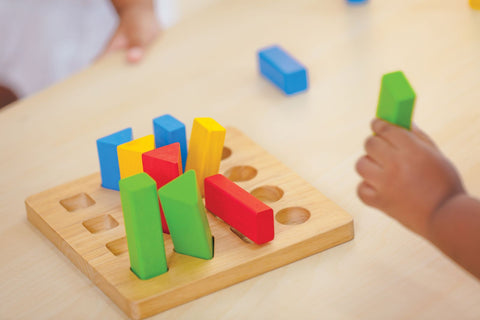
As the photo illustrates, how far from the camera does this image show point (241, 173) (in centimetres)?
75

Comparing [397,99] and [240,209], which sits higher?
[397,99]

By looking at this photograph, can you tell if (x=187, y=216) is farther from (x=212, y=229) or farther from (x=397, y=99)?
(x=397, y=99)

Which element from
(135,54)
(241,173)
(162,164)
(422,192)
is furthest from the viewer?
(135,54)

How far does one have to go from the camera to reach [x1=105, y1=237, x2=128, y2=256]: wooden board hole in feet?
2.11

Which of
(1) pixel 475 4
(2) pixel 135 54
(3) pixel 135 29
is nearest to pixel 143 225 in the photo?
(2) pixel 135 54

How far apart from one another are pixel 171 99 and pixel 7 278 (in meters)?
0.37

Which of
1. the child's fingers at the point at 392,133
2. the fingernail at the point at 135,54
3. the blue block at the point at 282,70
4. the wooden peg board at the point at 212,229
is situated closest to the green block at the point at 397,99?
the child's fingers at the point at 392,133

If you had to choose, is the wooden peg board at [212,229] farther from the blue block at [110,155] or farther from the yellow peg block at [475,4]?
the yellow peg block at [475,4]

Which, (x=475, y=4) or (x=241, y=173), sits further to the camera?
(x=475, y=4)

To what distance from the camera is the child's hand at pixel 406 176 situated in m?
0.53

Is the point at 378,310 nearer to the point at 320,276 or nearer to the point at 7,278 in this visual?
the point at 320,276

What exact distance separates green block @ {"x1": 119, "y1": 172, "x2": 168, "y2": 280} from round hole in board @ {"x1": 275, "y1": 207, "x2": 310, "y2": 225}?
0.13 metres

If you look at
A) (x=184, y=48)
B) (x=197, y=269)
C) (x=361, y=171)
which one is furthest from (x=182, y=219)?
(x=184, y=48)

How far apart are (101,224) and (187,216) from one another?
0.14 meters
